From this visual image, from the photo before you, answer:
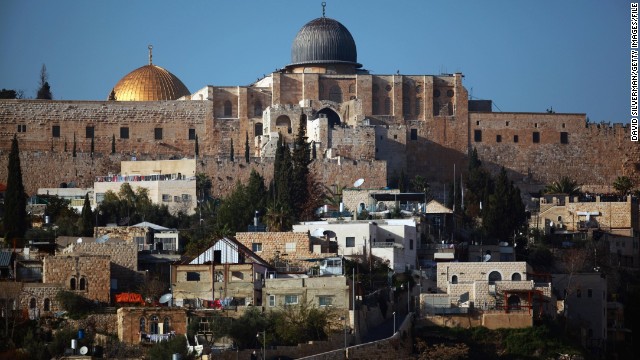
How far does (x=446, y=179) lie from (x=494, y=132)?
10.5 feet

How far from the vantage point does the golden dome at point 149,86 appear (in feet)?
252

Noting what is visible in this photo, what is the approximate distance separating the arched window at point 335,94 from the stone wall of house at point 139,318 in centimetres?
3075

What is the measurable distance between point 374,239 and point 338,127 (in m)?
17.2

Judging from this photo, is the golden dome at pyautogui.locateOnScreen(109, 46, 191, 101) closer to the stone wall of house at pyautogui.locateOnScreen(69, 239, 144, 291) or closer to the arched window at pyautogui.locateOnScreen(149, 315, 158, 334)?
the stone wall of house at pyautogui.locateOnScreen(69, 239, 144, 291)

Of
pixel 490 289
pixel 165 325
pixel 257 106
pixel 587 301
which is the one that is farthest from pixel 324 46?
pixel 165 325

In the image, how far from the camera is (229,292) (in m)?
48.1

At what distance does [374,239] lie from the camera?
54.6m

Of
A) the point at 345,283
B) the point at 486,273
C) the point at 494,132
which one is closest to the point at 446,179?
the point at 494,132

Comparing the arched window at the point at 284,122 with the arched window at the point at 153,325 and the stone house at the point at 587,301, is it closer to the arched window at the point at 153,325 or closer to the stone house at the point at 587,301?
the stone house at the point at 587,301

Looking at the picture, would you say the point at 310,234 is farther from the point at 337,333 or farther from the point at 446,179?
the point at 446,179

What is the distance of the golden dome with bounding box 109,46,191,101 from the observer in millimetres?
76688

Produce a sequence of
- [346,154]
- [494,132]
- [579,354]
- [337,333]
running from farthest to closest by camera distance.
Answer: [494,132]
[346,154]
[579,354]
[337,333]

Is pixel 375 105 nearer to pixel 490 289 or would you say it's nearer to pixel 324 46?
pixel 324 46

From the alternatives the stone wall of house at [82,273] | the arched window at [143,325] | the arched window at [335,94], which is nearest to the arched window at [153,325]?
the arched window at [143,325]
